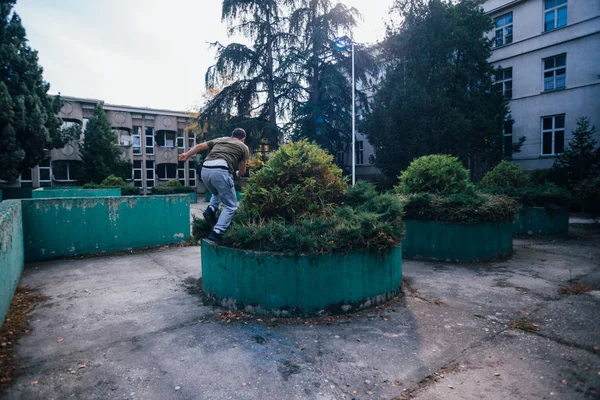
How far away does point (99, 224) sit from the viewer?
25.5 feet

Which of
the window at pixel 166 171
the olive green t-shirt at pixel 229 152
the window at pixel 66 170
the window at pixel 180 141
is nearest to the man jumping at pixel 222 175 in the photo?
the olive green t-shirt at pixel 229 152

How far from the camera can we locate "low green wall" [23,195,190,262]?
707 centimetres

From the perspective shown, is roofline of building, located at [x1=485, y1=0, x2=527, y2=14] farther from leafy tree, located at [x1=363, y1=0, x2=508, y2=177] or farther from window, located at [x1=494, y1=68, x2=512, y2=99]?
window, located at [x1=494, y1=68, x2=512, y2=99]

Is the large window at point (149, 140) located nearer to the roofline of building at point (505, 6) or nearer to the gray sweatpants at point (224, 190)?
the roofline of building at point (505, 6)

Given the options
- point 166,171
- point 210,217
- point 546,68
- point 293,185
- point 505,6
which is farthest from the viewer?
point 166,171

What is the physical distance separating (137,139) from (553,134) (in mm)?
36528

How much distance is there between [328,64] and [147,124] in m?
Answer: 23.6

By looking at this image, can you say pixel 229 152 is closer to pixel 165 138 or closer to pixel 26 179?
pixel 26 179

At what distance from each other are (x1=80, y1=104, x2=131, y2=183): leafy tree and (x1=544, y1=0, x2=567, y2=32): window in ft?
111

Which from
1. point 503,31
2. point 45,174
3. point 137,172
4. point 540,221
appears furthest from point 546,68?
point 45,174

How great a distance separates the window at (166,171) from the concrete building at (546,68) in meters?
32.8

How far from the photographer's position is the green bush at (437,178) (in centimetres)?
753

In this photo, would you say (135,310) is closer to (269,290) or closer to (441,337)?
(269,290)

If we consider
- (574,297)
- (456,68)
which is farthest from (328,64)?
(574,297)
